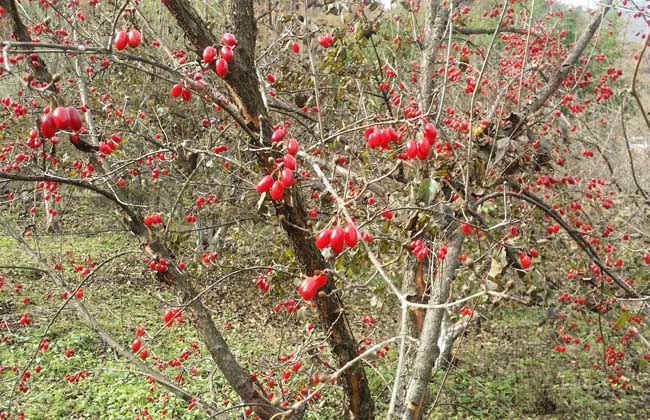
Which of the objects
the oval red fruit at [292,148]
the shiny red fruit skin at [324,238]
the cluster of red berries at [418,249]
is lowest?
the cluster of red berries at [418,249]

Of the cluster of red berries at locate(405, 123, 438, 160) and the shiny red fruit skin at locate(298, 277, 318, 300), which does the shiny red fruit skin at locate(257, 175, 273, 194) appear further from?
the cluster of red berries at locate(405, 123, 438, 160)

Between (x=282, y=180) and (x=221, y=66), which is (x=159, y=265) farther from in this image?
(x=282, y=180)

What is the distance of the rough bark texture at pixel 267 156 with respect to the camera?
207 centimetres

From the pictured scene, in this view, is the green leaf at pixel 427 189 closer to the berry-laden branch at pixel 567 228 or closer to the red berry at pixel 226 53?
the berry-laden branch at pixel 567 228

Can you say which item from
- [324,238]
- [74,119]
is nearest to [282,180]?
[324,238]

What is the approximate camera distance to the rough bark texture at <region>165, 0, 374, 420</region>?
2.07 m

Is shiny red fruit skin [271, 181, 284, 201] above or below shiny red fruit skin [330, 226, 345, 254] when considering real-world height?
above

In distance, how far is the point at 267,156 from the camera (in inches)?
85.8

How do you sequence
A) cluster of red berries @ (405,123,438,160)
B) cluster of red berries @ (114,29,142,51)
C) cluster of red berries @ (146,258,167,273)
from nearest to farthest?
1. cluster of red berries @ (405,123,438,160)
2. cluster of red berries @ (114,29,142,51)
3. cluster of red berries @ (146,258,167,273)

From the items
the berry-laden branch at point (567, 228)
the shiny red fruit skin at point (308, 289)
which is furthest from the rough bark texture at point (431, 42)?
the shiny red fruit skin at point (308, 289)

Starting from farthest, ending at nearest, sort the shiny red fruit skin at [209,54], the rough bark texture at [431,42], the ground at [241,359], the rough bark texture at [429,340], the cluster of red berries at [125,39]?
the ground at [241,359]
the rough bark texture at [431,42]
the rough bark texture at [429,340]
the shiny red fruit skin at [209,54]
the cluster of red berries at [125,39]

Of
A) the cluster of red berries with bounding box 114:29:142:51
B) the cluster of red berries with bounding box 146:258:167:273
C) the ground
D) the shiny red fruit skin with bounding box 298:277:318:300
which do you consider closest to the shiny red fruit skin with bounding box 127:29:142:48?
the cluster of red berries with bounding box 114:29:142:51

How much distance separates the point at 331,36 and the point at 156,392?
4.06 meters

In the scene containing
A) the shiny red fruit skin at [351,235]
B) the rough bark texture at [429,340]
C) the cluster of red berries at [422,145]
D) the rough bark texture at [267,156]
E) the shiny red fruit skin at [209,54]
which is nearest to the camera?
the shiny red fruit skin at [351,235]
